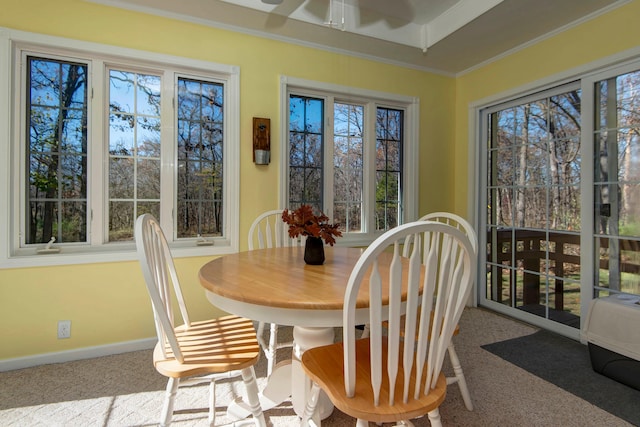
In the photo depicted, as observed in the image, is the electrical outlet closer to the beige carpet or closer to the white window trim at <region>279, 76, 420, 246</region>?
the beige carpet

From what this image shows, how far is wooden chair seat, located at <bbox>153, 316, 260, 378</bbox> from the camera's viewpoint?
3.94 feet

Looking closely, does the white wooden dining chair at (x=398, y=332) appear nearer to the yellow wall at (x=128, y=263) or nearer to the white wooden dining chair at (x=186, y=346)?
the white wooden dining chair at (x=186, y=346)

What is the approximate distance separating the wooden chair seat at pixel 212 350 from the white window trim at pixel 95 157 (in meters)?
1.18

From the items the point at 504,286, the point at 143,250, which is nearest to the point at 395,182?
the point at 504,286

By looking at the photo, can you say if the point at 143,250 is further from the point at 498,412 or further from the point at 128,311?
the point at 498,412

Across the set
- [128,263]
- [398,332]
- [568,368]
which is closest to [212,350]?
A: [398,332]

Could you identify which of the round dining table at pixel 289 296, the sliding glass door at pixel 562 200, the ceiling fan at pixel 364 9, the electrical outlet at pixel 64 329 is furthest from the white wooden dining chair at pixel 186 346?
the sliding glass door at pixel 562 200

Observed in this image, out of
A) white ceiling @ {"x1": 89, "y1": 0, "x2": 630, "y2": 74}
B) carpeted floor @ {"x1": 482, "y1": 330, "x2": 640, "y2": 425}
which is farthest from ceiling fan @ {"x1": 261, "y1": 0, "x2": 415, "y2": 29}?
carpeted floor @ {"x1": 482, "y1": 330, "x2": 640, "y2": 425}

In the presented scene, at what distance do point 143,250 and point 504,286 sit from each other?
324cm

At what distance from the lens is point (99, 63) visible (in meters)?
2.37

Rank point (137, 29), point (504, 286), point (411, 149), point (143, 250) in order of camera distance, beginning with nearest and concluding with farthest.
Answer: point (143, 250), point (137, 29), point (504, 286), point (411, 149)

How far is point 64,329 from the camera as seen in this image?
2.25 m

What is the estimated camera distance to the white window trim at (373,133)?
2879 millimetres

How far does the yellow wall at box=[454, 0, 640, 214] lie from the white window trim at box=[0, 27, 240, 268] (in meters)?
2.37
